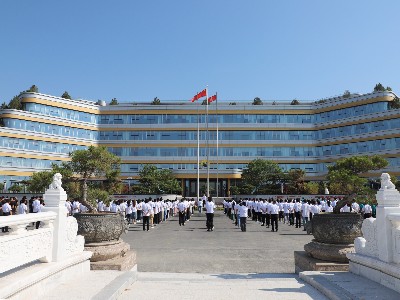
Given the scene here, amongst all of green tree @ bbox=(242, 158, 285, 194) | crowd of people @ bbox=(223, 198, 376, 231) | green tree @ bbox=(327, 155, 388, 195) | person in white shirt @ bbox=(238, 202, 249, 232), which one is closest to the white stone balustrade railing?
person in white shirt @ bbox=(238, 202, 249, 232)

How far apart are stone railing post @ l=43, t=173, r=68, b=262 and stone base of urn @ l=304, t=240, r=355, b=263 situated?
482cm

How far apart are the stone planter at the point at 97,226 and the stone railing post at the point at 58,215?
123 centimetres

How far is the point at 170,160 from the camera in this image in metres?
61.0

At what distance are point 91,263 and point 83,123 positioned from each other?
57.1m

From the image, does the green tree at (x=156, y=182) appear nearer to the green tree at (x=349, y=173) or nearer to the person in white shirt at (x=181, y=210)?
the green tree at (x=349, y=173)

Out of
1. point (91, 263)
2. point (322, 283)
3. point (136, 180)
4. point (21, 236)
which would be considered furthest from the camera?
point (136, 180)

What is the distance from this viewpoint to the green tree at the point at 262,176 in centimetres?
5312

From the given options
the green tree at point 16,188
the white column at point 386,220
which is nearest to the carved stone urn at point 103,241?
the white column at point 386,220

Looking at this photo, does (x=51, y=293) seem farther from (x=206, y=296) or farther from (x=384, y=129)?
(x=384, y=129)

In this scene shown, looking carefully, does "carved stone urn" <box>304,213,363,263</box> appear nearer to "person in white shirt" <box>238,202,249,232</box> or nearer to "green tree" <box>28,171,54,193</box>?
"person in white shirt" <box>238,202,249,232</box>

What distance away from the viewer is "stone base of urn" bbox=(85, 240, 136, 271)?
274 inches

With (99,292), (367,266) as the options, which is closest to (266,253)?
(367,266)

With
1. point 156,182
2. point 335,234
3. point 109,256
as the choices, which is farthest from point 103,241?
point 156,182

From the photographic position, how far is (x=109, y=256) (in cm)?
729
